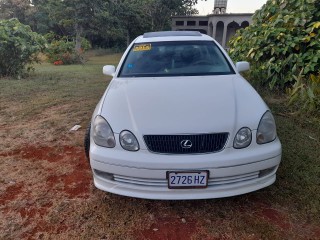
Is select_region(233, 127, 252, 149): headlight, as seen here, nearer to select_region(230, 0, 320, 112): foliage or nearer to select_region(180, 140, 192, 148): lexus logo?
select_region(180, 140, 192, 148): lexus logo

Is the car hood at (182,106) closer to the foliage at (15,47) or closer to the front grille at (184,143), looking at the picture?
the front grille at (184,143)

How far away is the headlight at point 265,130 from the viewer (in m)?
2.04

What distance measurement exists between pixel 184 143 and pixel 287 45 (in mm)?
4116

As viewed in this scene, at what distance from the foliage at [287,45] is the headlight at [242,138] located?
9.78ft

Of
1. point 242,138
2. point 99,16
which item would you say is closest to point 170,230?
point 242,138

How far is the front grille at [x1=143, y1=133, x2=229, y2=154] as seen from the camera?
1.91m

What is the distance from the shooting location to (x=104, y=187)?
2076mm

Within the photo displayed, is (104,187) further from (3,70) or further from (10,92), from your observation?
(3,70)

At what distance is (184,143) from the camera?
75.0 inches

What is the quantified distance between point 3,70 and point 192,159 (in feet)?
25.4

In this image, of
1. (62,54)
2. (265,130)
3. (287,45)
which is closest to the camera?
(265,130)

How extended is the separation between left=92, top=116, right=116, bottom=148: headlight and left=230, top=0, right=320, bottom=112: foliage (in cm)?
364

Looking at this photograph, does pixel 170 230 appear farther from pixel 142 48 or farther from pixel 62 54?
pixel 62 54

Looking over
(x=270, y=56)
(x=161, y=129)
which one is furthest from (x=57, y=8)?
(x=161, y=129)
